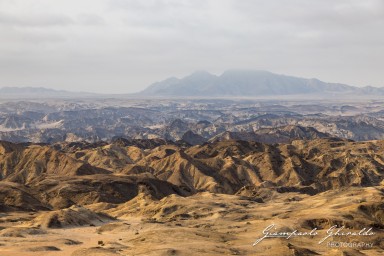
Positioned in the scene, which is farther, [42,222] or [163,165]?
[163,165]

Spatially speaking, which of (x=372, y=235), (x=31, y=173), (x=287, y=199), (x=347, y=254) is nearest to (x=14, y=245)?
(x=347, y=254)

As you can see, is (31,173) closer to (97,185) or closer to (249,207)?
(97,185)

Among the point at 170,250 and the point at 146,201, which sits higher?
the point at 170,250

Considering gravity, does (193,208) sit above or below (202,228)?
below

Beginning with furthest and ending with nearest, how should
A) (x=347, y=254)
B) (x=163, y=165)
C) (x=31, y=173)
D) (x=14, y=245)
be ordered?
(x=163, y=165) → (x=31, y=173) → (x=14, y=245) → (x=347, y=254)

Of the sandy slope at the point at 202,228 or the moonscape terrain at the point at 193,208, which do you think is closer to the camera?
the sandy slope at the point at 202,228

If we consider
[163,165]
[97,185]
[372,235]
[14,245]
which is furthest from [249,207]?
[163,165]

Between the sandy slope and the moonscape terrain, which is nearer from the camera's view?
the sandy slope

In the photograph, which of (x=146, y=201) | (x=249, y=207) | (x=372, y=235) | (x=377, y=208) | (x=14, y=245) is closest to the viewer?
(x=14, y=245)

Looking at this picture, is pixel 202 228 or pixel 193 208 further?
pixel 193 208

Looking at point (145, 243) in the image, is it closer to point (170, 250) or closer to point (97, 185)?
point (170, 250)
